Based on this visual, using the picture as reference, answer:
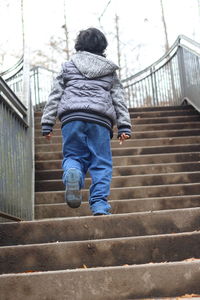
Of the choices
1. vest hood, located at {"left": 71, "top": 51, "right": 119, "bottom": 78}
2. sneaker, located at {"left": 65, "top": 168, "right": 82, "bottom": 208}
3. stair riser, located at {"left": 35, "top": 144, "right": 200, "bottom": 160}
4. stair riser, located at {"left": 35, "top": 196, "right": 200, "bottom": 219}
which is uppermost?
vest hood, located at {"left": 71, "top": 51, "right": 119, "bottom": 78}

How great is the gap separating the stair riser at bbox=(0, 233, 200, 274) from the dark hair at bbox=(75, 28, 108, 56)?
1727mm

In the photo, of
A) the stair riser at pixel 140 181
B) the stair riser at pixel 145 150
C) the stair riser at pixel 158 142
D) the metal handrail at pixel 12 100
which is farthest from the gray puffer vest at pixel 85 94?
the stair riser at pixel 158 142

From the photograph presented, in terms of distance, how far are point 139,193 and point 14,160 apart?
1692 mm

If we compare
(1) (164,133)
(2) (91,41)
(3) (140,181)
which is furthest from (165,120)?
(2) (91,41)

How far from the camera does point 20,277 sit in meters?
2.18

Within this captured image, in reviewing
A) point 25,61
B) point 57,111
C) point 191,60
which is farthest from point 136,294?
point 191,60

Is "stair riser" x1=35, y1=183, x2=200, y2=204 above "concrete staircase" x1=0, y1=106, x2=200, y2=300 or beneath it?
above

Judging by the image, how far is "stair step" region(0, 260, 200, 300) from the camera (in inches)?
85.1

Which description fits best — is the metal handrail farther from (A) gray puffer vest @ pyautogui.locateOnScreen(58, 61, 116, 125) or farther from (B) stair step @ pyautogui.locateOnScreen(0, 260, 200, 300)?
(B) stair step @ pyautogui.locateOnScreen(0, 260, 200, 300)

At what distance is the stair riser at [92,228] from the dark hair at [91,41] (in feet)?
4.80

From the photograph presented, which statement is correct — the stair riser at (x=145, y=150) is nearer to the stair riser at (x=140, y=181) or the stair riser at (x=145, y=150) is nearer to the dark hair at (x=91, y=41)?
the stair riser at (x=140, y=181)

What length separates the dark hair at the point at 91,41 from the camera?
142 inches

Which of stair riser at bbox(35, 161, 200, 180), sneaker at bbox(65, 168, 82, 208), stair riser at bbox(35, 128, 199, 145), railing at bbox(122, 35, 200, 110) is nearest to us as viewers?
sneaker at bbox(65, 168, 82, 208)

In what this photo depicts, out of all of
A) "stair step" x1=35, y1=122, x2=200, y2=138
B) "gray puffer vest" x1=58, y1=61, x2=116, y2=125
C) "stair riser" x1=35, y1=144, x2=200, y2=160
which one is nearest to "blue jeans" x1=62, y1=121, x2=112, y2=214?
"gray puffer vest" x1=58, y1=61, x2=116, y2=125
